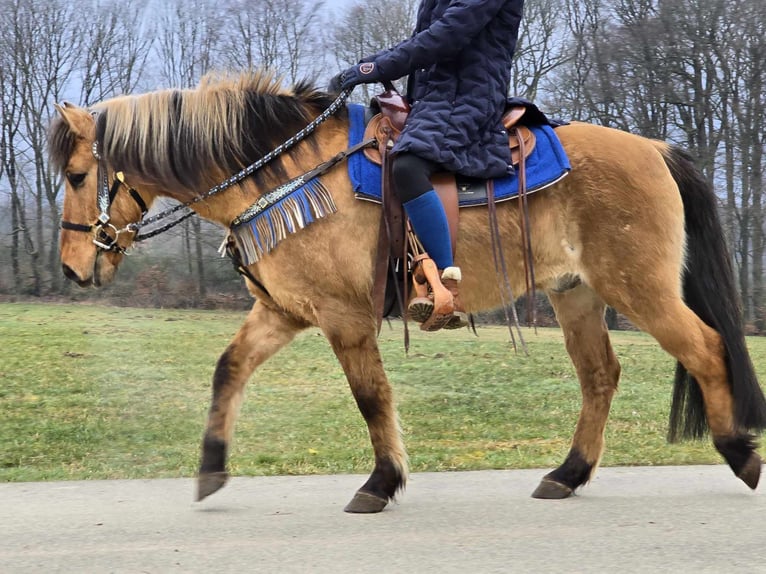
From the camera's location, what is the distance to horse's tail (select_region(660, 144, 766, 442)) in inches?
203

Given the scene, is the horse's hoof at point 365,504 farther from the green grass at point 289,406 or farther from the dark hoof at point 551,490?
the green grass at point 289,406

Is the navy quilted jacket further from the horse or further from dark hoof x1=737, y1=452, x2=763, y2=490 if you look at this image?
dark hoof x1=737, y1=452, x2=763, y2=490

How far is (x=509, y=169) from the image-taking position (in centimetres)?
506

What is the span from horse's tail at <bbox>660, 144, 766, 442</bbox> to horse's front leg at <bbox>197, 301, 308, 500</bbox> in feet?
7.20

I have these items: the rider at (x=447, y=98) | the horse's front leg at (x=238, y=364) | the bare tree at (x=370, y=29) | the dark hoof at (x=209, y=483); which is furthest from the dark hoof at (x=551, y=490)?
the bare tree at (x=370, y=29)

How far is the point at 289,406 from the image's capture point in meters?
9.76

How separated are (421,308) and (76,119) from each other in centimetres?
210

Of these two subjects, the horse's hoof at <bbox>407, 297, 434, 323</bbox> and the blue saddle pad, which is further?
the blue saddle pad

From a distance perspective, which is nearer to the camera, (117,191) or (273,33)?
(117,191)

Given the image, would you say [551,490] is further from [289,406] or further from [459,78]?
[289,406]

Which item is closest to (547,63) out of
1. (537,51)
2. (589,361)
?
(537,51)

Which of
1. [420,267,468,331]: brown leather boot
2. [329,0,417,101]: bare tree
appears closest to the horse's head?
[420,267,468,331]: brown leather boot

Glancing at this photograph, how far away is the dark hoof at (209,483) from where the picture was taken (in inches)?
187

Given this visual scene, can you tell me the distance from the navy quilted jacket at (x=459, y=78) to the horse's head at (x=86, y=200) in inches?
60.1
